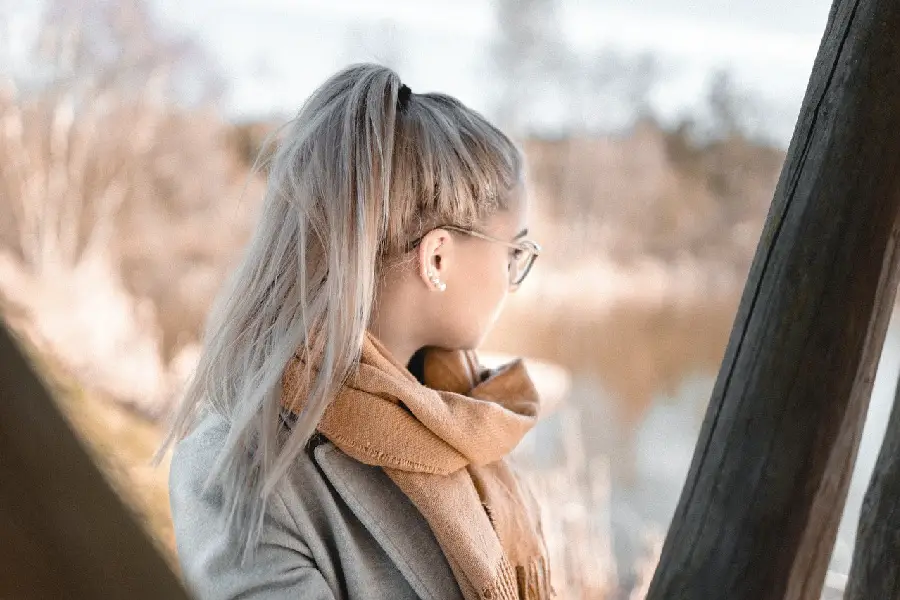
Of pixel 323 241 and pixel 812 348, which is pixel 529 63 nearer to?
pixel 323 241

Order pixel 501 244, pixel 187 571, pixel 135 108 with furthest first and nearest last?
pixel 135 108 → pixel 501 244 → pixel 187 571

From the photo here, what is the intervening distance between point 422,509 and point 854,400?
0.59 meters

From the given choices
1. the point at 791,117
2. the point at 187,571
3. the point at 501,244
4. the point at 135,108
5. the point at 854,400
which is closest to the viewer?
the point at 854,400

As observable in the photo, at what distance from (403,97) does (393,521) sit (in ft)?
2.08

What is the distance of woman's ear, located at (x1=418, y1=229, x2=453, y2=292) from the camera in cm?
132

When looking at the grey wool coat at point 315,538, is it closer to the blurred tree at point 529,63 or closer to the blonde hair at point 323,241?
the blonde hair at point 323,241

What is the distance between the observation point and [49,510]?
1.32 feet

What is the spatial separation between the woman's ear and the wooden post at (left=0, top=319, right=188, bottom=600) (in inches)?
36.3

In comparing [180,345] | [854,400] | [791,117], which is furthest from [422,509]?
[791,117]

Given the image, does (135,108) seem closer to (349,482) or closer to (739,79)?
(739,79)

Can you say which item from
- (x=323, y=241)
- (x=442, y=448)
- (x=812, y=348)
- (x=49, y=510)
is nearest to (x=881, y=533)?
(x=812, y=348)

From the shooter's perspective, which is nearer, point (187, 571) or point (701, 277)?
point (187, 571)

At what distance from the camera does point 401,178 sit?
1.30m

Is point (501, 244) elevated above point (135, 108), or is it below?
above
